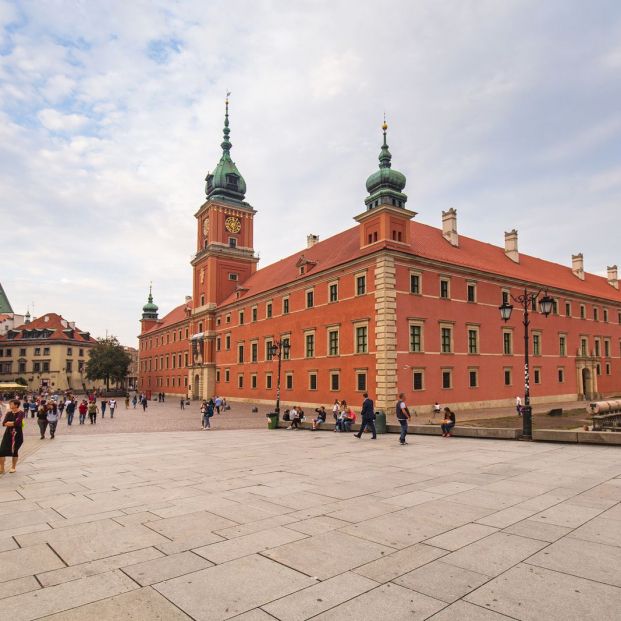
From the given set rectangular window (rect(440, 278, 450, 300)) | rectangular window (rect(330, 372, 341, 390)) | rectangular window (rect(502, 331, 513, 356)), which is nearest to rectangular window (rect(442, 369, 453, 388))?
rectangular window (rect(440, 278, 450, 300))

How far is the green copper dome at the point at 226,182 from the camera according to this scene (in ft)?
194

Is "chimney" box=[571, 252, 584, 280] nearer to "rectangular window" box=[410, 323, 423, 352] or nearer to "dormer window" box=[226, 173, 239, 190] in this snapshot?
"rectangular window" box=[410, 323, 423, 352]

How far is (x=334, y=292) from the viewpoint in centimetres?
3553

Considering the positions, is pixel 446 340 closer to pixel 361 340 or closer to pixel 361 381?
pixel 361 340

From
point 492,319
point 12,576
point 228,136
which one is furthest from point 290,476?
point 228,136

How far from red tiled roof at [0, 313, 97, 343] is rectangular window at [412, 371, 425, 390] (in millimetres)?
72708

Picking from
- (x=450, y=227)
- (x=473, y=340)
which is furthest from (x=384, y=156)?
(x=473, y=340)

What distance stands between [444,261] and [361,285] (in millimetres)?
6045

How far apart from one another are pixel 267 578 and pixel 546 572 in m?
2.83

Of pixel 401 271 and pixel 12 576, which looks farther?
pixel 401 271

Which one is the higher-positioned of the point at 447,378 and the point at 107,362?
the point at 107,362

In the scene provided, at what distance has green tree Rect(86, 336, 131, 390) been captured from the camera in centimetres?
7275

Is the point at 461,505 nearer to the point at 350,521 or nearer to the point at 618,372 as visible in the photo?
the point at 350,521

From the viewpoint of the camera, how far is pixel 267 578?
484 centimetres
